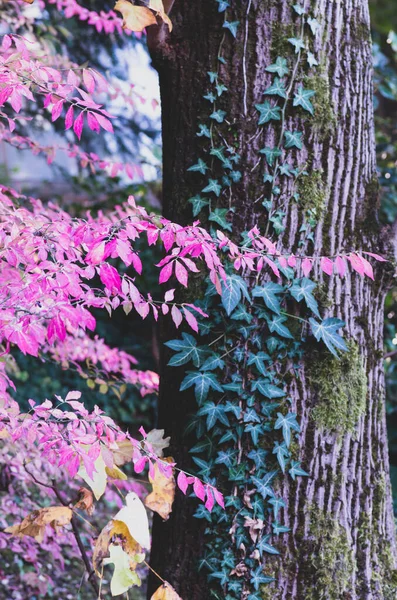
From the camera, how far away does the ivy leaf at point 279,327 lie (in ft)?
6.75

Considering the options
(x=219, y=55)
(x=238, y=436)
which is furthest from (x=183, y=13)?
(x=238, y=436)

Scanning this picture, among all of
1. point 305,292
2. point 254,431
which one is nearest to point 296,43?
point 305,292

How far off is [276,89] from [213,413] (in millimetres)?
1158

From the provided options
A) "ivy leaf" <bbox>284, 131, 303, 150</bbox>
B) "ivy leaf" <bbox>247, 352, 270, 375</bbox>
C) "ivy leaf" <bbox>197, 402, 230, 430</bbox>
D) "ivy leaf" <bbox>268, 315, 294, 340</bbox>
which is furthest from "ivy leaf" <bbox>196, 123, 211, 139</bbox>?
"ivy leaf" <bbox>197, 402, 230, 430</bbox>

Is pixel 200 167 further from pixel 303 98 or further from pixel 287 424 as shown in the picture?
pixel 287 424

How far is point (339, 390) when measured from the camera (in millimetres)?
2148

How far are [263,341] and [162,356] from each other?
1.44ft

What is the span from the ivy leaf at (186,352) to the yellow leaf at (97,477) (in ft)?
1.67

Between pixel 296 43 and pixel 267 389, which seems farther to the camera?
pixel 296 43

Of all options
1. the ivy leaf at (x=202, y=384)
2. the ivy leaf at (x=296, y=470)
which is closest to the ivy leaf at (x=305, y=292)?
the ivy leaf at (x=202, y=384)

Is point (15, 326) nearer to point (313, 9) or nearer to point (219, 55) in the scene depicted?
point (219, 55)

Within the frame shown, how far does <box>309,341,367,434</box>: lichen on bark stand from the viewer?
2119 mm

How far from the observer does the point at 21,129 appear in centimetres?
617

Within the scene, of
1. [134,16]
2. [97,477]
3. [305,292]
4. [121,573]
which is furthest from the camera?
[305,292]
